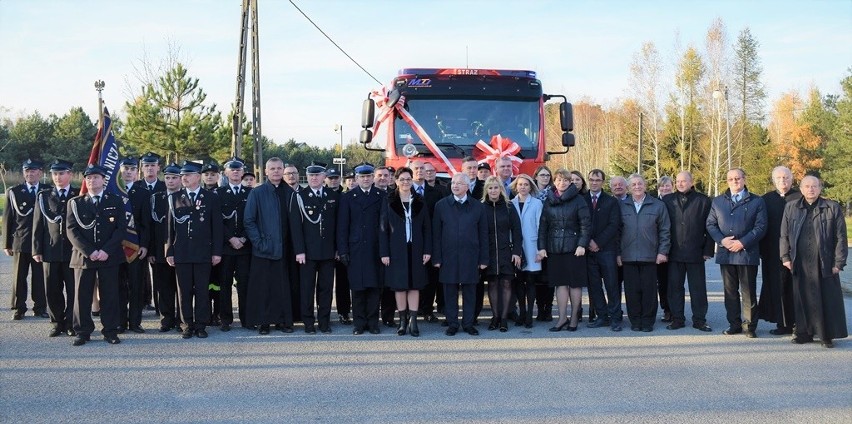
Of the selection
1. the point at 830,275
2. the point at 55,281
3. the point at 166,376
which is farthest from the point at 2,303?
the point at 830,275

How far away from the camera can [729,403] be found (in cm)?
548

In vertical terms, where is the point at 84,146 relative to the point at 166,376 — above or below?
above

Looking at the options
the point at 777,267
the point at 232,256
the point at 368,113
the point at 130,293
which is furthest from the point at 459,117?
the point at 130,293

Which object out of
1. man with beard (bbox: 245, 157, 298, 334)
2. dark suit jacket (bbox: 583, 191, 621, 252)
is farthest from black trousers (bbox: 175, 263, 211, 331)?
dark suit jacket (bbox: 583, 191, 621, 252)

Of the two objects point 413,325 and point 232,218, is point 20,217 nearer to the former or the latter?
point 232,218

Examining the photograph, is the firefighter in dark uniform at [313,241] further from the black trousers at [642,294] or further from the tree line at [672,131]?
the tree line at [672,131]

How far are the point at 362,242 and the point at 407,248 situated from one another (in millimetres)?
540

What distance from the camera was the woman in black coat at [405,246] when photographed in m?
8.34

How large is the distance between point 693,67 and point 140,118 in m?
31.6

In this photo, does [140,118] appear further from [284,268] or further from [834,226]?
[834,226]

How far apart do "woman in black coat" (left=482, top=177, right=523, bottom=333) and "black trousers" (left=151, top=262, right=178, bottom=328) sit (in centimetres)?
378

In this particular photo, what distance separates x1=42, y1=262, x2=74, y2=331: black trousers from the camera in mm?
8250

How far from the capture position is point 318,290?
862 centimetres

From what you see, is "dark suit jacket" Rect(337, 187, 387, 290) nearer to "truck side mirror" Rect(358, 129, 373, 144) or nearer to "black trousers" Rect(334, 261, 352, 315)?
"black trousers" Rect(334, 261, 352, 315)
